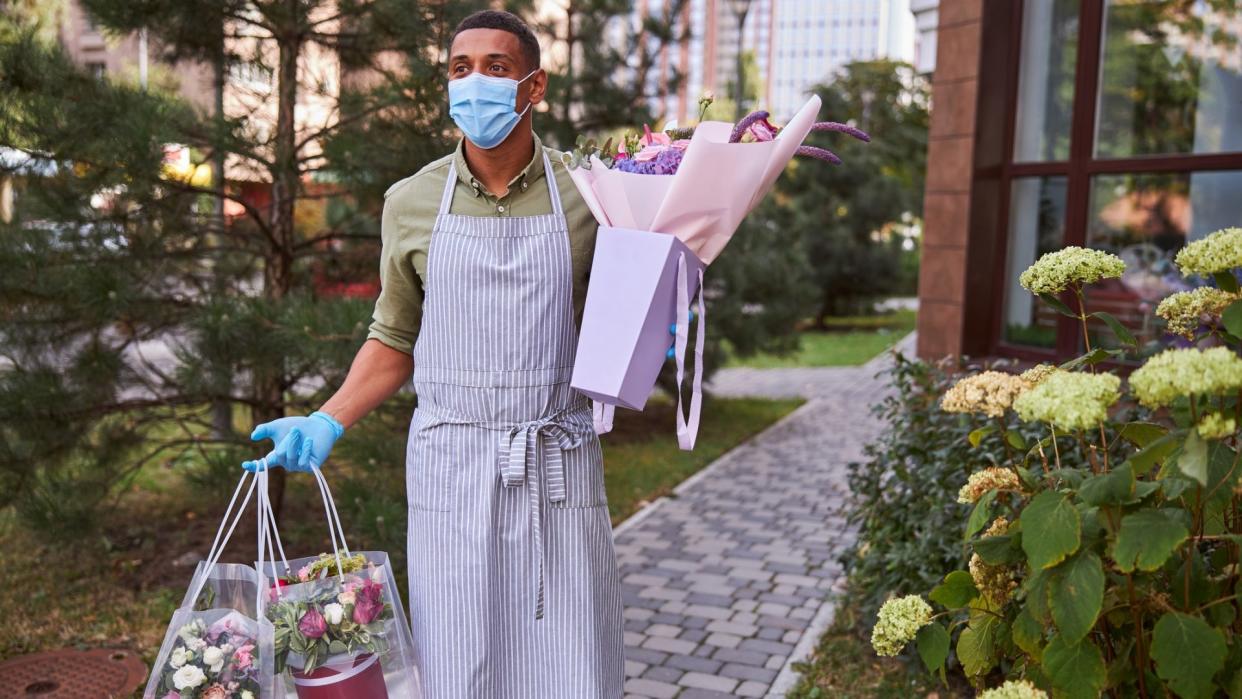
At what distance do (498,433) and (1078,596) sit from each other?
1113 millimetres

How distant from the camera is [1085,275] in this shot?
5.97ft

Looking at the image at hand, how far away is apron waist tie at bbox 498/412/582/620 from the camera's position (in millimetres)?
2051

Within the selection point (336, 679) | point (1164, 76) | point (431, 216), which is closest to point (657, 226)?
point (431, 216)

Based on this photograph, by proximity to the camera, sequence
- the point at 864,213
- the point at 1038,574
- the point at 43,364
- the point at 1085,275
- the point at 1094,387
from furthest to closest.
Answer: the point at 864,213
the point at 43,364
the point at 1085,275
the point at 1038,574
the point at 1094,387

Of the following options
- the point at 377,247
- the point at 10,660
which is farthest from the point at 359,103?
the point at 10,660

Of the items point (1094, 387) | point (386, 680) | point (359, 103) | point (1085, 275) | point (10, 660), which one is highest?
point (359, 103)

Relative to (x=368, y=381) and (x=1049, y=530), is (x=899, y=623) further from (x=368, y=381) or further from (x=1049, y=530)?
(x=368, y=381)

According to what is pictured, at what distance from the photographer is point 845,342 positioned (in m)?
16.0

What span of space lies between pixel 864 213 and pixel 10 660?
1545 centimetres

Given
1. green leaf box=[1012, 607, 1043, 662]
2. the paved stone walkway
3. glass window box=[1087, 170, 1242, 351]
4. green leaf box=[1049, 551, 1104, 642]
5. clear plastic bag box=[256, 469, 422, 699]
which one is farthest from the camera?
glass window box=[1087, 170, 1242, 351]

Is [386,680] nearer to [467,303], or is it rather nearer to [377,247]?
[467,303]

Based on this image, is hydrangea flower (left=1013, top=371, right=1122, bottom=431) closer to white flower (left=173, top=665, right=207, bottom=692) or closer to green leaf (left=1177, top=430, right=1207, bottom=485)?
green leaf (left=1177, top=430, right=1207, bottom=485)

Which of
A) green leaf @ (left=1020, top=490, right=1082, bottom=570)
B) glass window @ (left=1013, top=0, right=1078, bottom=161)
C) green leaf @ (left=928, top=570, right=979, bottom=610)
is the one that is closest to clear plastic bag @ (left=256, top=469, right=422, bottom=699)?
green leaf @ (left=928, top=570, right=979, bottom=610)

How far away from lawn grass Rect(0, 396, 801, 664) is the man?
1.74 m
